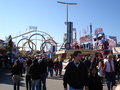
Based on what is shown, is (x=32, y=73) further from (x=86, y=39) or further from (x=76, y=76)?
(x=86, y=39)

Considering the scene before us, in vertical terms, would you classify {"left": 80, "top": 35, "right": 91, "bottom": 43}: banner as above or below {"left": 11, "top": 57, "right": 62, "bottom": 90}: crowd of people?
above

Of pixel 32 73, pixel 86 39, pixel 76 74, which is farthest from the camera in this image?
pixel 86 39

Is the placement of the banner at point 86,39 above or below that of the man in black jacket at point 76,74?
above

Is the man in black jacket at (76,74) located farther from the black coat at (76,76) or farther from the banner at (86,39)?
the banner at (86,39)

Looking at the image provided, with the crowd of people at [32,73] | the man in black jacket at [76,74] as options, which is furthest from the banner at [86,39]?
the man in black jacket at [76,74]

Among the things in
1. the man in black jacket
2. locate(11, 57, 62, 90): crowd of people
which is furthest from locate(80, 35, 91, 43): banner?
the man in black jacket

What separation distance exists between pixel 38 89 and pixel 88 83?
11.6ft

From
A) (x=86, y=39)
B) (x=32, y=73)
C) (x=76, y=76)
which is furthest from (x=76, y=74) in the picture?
(x=86, y=39)

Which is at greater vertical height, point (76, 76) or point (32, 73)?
point (76, 76)

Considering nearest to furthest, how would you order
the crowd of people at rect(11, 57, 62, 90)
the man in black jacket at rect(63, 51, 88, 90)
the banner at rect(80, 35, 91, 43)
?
the man in black jacket at rect(63, 51, 88, 90), the crowd of people at rect(11, 57, 62, 90), the banner at rect(80, 35, 91, 43)

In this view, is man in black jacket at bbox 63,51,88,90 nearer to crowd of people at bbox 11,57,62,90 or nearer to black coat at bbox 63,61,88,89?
black coat at bbox 63,61,88,89

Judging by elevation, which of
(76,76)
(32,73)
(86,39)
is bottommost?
(32,73)

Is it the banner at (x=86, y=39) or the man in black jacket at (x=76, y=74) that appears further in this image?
the banner at (x=86, y=39)

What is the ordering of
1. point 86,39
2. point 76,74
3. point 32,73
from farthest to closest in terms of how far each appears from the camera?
point 86,39
point 32,73
point 76,74
